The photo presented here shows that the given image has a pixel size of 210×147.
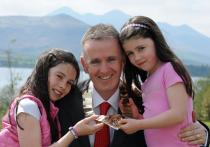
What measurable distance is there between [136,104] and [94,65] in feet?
1.76

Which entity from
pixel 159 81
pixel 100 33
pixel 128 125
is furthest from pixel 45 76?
pixel 159 81

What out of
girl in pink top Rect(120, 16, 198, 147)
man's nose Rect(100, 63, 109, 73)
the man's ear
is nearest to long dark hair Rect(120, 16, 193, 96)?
girl in pink top Rect(120, 16, 198, 147)

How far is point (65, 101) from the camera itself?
4.33 metres

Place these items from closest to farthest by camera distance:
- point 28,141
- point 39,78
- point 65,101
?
point 28,141 → point 39,78 → point 65,101

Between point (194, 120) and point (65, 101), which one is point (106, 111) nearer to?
point (65, 101)

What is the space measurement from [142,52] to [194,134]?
2.66ft

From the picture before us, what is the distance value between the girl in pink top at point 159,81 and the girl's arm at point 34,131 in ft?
1.61

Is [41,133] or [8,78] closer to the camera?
[41,133]

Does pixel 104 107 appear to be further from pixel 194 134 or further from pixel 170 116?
pixel 194 134

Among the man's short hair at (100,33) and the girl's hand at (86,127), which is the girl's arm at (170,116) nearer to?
the girl's hand at (86,127)

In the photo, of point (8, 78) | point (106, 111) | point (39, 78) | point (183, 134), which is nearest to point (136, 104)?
point (106, 111)

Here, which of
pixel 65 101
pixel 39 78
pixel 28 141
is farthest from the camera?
pixel 65 101

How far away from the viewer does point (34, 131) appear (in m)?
3.75

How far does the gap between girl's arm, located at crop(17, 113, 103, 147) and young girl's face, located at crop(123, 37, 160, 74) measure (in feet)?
2.12
